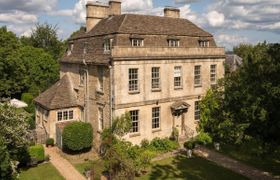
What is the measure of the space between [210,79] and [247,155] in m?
9.83

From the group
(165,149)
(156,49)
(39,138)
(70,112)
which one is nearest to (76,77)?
(70,112)

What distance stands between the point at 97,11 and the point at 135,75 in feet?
39.5

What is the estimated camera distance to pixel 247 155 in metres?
27.8

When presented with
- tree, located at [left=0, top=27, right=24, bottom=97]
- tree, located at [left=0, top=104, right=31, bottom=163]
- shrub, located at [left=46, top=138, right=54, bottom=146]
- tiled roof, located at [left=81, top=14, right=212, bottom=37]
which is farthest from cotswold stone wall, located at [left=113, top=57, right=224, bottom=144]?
tree, located at [left=0, top=27, right=24, bottom=97]

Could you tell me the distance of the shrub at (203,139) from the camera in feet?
101

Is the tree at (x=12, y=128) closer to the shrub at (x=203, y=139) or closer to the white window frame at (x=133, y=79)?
the white window frame at (x=133, y=79)

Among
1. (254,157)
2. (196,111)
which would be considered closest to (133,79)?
(196,111)

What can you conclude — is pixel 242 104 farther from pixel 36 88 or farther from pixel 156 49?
pixel 36 88

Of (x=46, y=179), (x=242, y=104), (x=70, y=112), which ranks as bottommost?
(x=46, y=179)

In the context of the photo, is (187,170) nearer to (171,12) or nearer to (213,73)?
(213,73)

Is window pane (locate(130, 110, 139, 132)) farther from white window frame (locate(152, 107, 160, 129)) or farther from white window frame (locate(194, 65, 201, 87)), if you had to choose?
white window frame (locate(194, 65, 201, 87))

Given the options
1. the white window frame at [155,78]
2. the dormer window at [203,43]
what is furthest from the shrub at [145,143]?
the dormer window at [203,43]

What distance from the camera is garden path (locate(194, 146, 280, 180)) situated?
22.9 m

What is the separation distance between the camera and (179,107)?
99.6ft
